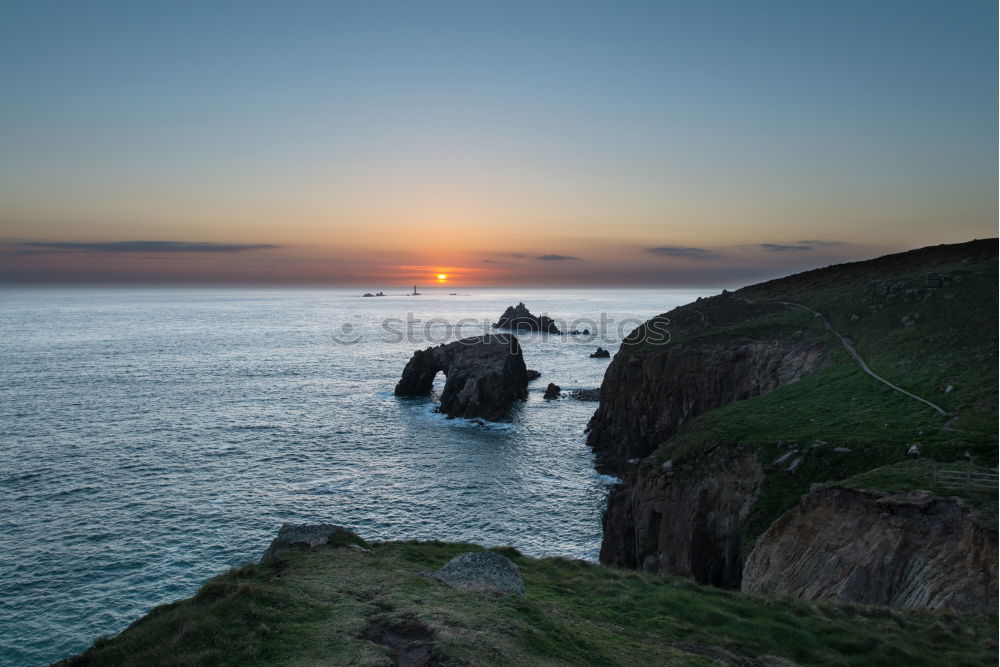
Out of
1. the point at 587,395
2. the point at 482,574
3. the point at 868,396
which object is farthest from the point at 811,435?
the point at 587,395

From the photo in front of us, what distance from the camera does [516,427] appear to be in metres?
82.7

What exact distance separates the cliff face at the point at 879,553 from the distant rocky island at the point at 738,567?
0.07 metres

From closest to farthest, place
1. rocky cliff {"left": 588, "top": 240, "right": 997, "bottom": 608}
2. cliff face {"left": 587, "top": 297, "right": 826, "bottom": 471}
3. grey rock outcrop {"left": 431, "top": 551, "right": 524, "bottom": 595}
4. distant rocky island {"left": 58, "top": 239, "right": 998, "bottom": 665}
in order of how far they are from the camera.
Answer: distant rocky island {"left": 58, "top": 239, "right": 998, "bottom": 665}, grey rock outcrop {"left": 431, "top": 551, "right": 524, "bottom": 595}, rocky cliff {"left": 588, "top": 240, "right": 997, "bottom": 608}, cliff face {"left": 587, "top": 297, "right": 826, "bottom": 471}

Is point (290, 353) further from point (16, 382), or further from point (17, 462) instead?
point (17, 462)

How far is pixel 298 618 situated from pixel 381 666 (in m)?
4.37

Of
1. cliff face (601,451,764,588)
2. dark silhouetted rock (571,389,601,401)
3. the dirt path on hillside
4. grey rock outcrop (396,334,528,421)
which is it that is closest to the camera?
cliff face (601,451,764,588)

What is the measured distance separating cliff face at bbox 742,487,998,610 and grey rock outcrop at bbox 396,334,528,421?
61.6 metres

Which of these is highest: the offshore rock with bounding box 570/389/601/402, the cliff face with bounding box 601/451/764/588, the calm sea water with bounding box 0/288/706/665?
the cliff face with bounding box 601/451/764/588

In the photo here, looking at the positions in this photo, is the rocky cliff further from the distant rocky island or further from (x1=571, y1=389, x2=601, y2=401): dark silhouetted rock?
(x1=571, y1=389, x2=601, y2=401): dark silhouetted rock

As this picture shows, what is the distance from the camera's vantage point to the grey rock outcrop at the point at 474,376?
89.4m

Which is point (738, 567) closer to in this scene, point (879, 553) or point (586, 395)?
point (879, 553)

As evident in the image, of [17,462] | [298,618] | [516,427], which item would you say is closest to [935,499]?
[298,618]

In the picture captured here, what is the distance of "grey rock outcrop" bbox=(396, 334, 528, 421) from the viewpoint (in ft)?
293

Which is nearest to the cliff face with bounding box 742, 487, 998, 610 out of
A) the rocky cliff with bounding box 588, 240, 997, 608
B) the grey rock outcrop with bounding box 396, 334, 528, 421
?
the rocky cliff with bounding box 588, 240, 997, 608
